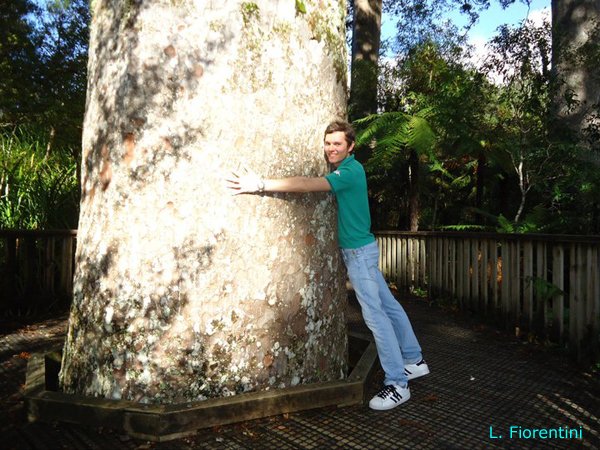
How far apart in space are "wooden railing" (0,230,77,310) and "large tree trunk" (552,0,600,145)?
8.18m

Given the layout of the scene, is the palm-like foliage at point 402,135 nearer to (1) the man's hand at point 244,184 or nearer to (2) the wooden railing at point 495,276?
(2) the wooden railing at point 495,276

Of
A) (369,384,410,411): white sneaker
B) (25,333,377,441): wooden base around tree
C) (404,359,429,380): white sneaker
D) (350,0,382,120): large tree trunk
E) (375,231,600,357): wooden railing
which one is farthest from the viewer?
(350,0,382,120): large tree trunk

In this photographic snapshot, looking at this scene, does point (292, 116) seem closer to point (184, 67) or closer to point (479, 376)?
point (184, 67)

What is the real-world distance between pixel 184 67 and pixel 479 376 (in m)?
3.37

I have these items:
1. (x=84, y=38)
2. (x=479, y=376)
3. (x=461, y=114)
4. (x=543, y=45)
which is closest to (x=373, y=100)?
(x=461, y=114)

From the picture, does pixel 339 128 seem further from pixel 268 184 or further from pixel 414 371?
pixel 414 371

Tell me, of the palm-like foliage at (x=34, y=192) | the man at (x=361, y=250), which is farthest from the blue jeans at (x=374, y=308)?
the palm-like foliage at (x=34, y=192)

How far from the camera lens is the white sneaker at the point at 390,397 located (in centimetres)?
302

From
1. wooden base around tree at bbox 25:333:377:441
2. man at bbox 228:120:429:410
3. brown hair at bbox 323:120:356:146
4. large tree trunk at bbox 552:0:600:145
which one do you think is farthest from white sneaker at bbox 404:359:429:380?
large tree trunk at bbox 552:0:600:145

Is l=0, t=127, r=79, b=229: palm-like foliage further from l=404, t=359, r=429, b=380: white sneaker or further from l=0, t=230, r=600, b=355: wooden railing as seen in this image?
l=404, t=359, r=429, b=380: white sneaker

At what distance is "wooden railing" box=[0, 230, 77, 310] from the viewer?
563 centimetres

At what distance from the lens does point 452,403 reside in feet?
10.5

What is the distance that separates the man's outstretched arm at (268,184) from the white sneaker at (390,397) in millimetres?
1464

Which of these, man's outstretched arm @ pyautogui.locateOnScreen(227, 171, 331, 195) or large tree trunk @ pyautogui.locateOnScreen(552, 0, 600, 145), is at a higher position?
large tree trunk @ pyautogui.locateOnScreen(552, 0, 600, 145)
